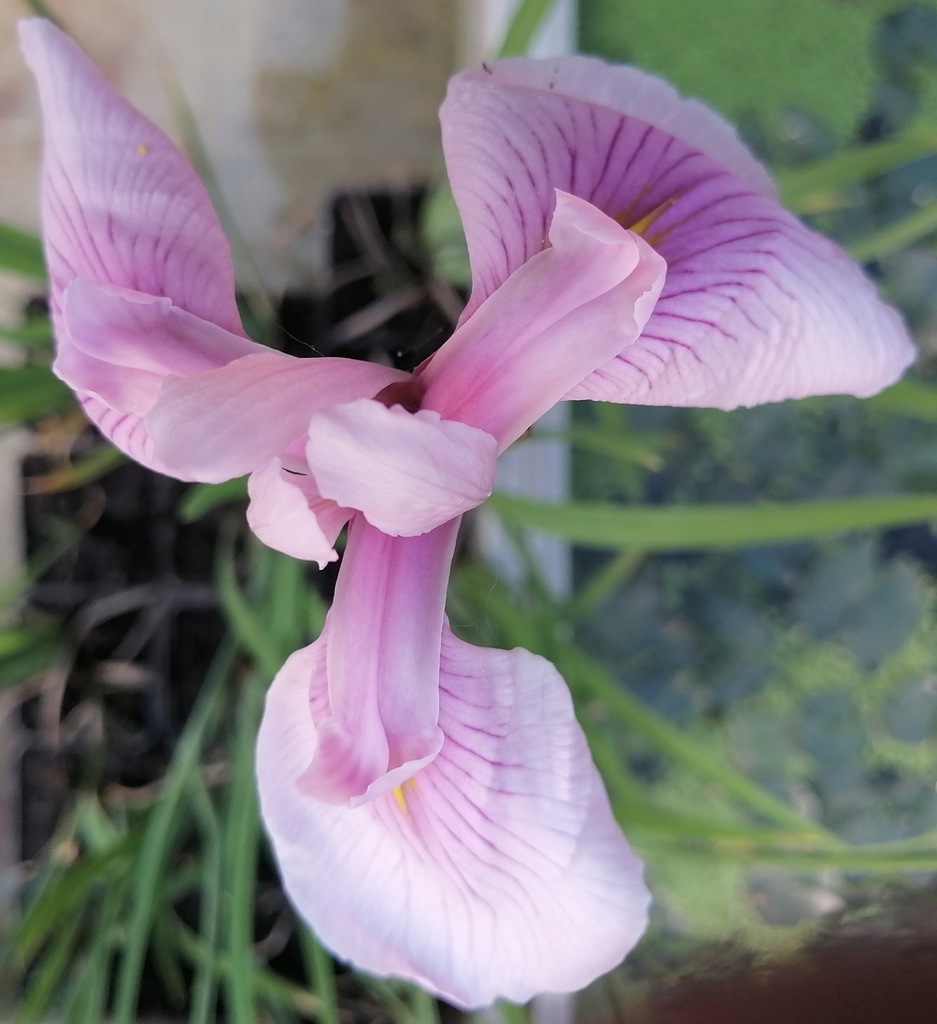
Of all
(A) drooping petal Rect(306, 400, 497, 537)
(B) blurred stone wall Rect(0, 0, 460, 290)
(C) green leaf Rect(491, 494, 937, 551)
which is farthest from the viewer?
(B) blurred stone wall Rect(0, 0, 460, 290)

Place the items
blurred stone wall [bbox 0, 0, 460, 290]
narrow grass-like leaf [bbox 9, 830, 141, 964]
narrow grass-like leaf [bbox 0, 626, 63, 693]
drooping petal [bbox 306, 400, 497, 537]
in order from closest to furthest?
drooping petal [bbox 306, 400, 497, 537]
narrow grass-like leaf [bbox 9, 830, 141, 964]
narrow grass-like leaf [bbox 0, 626, 63, 693]
blurred stone wall [bbox 0, 0, 460, 290]

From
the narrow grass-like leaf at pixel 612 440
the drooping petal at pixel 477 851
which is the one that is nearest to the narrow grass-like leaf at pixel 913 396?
the narrow grass-like leaf at pixel 612 440

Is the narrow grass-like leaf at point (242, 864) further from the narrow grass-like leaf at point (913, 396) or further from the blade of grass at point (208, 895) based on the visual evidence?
the narrow grass-like leaf at point (913, 396)

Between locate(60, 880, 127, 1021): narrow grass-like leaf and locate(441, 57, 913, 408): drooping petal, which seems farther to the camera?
locate(60, 880, 127, 1021): narrow grass-like leaf

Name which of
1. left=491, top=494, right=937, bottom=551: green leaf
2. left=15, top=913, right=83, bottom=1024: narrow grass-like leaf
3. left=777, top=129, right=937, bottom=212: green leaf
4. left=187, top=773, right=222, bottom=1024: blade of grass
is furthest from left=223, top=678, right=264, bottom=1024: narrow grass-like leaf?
left=777, top=129, right=937, bottom=212: green leaf

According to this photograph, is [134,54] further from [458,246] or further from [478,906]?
[478,906]

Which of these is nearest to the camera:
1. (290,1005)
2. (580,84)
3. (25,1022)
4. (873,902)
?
(580,84)

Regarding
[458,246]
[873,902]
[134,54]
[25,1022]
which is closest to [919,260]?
[458,246]

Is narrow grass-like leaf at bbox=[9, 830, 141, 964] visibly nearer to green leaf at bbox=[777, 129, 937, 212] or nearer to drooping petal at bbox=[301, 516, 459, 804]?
drooping petal at bbox=[301, 516, 459, 804]
